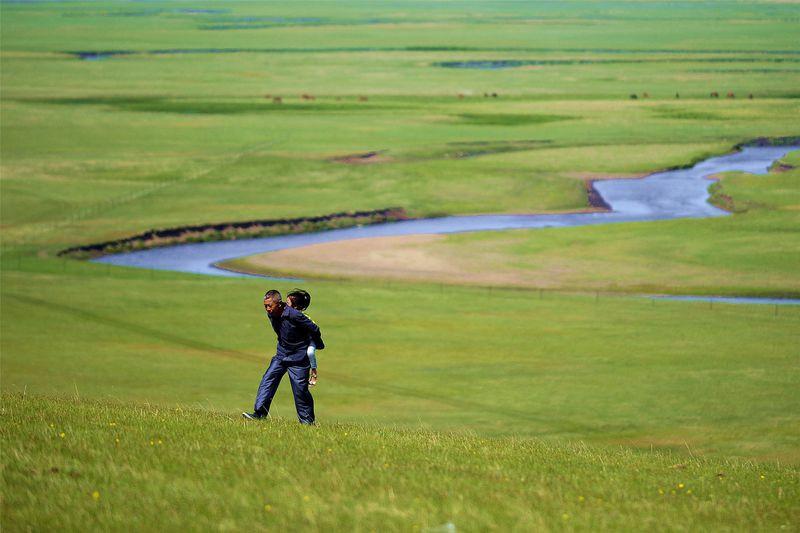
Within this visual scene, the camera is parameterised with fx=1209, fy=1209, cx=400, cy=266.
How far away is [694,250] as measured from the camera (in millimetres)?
63188

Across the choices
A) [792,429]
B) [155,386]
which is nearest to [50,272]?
[155,386]

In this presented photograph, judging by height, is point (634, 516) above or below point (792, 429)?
above

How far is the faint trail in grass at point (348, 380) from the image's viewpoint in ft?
105

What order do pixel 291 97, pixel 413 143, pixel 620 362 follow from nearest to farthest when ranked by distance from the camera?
1. pixel 620 362
2. pixel 413 143
3. pixel 291 97

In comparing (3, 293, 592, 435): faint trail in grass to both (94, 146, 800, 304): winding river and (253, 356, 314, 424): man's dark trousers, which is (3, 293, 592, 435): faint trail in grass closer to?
(94, 146, 800, 304): winding river

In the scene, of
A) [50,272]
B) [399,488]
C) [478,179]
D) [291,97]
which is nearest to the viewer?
[399,488]

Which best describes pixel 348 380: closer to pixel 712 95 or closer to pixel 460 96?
pixel 712 95

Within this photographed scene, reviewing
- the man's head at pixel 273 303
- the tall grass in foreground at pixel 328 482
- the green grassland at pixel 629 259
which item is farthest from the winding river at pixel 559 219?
the man's head at pixel 273 303

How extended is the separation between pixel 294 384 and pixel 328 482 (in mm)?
4111

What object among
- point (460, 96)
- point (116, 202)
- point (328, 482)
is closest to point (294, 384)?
point (328, 482)

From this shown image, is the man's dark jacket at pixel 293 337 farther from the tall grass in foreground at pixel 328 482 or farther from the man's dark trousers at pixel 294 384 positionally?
the tall grass in foreground at pixel 328 482

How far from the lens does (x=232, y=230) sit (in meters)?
70.4

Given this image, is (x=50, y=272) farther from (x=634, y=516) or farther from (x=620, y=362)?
(x=634, y=516)

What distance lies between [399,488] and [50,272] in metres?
48.1
